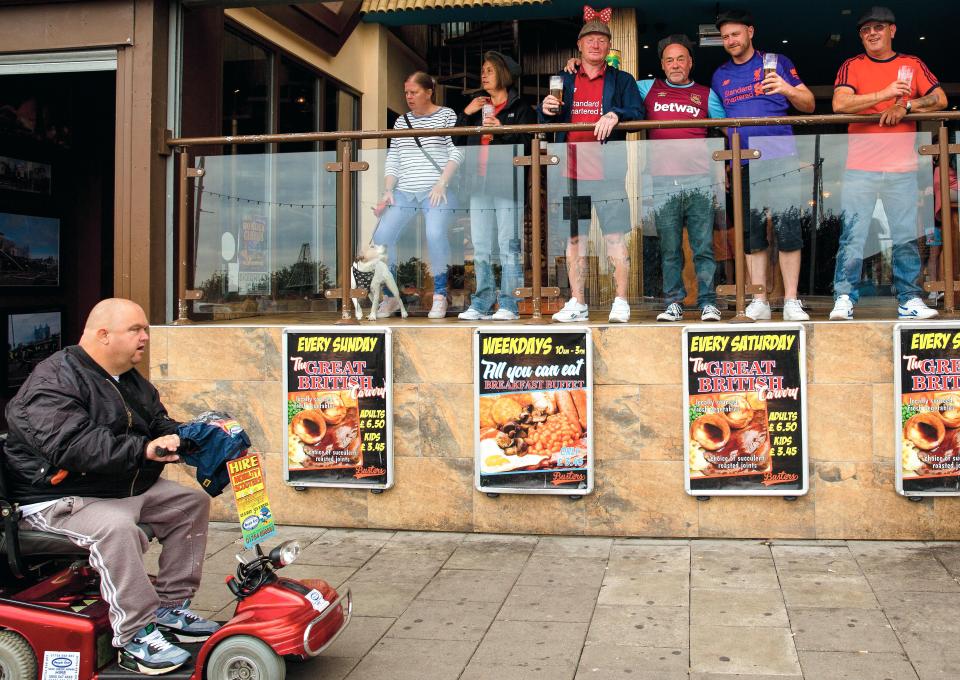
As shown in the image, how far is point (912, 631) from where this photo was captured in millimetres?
4539

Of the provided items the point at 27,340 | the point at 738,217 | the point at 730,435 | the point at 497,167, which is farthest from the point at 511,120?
the point at 27,340

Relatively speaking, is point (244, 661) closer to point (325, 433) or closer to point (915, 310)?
point (325, 433)

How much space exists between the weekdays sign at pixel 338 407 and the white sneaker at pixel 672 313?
1997mm

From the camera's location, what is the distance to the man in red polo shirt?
673 centimetres

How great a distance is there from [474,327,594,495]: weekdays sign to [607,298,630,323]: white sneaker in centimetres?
41

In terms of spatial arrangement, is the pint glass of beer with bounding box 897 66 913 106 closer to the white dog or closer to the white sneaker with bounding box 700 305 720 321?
the white sneaker with bounding box 700 305 720 321

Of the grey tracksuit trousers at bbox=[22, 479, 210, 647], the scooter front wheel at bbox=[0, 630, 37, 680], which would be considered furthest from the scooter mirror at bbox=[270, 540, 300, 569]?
the scooter front wheel at bbox=[0, 630, 37, 680]

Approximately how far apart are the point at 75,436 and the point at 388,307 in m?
3.35

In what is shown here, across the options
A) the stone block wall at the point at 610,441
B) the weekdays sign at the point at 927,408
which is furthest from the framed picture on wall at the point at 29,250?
the weekdays sign at the point at 927,408

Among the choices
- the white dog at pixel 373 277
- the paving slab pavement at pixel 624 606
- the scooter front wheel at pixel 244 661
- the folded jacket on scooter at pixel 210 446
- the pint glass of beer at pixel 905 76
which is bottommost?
the paving slab pavement at pixel 624 606

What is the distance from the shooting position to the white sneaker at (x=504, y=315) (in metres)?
6.85

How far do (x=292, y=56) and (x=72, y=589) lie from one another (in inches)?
292

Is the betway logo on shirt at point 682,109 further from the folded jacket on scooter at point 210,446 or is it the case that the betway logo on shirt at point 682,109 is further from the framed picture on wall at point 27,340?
the framed picture on wall at point 27,340

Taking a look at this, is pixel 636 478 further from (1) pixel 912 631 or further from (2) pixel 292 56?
(2) pixel 292 56
